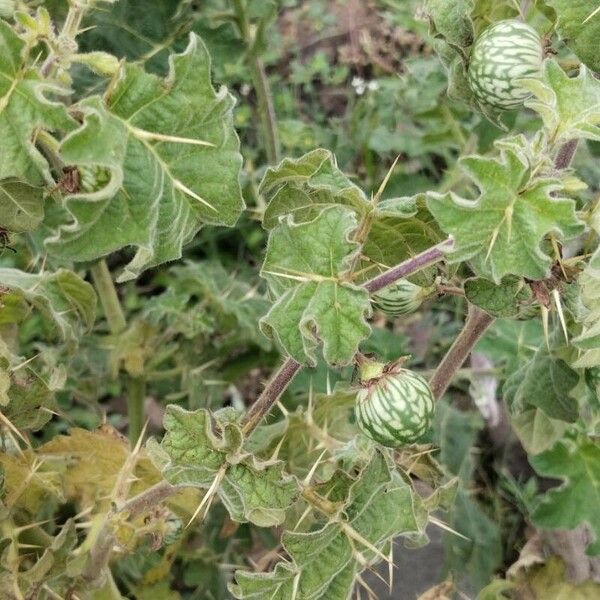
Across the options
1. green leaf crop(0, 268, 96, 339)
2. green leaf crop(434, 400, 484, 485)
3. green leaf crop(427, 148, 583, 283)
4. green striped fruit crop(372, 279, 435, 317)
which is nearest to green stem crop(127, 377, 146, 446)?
green leaf crop(0, 268, 96, 339)

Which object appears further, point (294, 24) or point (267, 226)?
point (294, 24)

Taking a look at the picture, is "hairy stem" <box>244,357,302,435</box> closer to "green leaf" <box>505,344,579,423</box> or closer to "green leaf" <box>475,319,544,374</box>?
"green leaf" <box>505,344,579,423</box>

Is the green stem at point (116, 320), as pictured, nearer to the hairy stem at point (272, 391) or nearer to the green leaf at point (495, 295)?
the hairy stem at point (272, 391)

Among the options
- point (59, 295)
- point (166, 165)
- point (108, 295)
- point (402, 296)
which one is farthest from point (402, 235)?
point (108, 295)

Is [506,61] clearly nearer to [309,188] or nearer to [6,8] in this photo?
[309,188]

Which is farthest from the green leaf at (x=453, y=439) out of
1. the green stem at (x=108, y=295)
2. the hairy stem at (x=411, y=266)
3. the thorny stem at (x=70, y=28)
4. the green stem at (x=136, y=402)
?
the thorny stem at (x=70, y=28)

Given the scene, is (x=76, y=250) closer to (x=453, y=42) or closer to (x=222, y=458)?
(x=222, y=458)

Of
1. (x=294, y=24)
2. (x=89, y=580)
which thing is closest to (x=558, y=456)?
(x=89, y=580)
